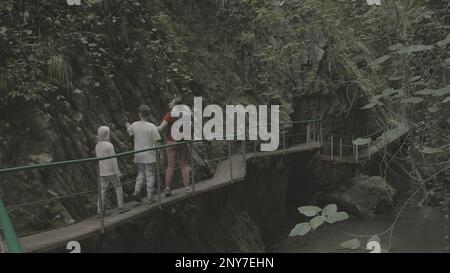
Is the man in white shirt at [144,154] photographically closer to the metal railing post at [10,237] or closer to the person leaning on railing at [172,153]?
the person leaning on railing at [172,153]

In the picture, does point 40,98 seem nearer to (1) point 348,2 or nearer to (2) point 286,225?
(1) point 348,2

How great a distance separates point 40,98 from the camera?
842cm

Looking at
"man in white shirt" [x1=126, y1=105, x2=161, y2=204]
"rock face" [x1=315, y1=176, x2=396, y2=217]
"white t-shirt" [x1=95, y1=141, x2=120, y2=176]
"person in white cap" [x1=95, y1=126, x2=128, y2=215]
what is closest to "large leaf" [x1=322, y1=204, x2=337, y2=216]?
"person in white cap" [x1=95, y1=126, x2=128, y2=215]

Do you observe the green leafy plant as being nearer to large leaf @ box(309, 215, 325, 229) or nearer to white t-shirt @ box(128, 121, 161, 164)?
large leaf @ box(309, 215, 325, 229)

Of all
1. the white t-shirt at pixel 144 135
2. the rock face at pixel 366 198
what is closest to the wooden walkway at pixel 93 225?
the white t-shirt at pixel 144 135

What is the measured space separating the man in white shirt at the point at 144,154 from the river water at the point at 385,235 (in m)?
6.30

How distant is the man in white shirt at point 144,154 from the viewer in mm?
8180

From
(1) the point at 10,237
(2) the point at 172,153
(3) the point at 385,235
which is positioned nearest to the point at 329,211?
(1) the point at 10,237

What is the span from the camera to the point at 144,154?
8156mm

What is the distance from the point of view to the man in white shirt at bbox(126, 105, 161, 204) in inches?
322

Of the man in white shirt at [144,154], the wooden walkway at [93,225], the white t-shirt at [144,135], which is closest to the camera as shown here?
the wooden walkway at [93,225]

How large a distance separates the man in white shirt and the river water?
6298 mm

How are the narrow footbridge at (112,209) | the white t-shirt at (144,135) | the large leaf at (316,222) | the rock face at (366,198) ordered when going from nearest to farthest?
the large leaf at (316,222) → the narrow footbridge at (112,209) → the white t-shirt at (144,135) → the rock face at (366,198)
